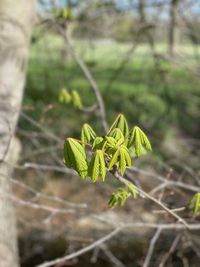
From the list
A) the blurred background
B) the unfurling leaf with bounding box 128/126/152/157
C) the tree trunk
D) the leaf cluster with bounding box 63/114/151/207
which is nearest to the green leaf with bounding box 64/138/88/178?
the leaf cluster with bounding box 63/114/151/207

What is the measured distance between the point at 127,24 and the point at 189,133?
368cm

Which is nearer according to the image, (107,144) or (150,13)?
(107,144)

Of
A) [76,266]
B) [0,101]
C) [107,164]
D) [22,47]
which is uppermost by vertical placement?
[22,47]

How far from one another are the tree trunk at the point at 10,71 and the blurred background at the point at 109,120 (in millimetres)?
257

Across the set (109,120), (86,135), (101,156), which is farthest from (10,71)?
(109,120)

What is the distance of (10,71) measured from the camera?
2.30 metres

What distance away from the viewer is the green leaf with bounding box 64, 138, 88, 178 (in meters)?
1.18

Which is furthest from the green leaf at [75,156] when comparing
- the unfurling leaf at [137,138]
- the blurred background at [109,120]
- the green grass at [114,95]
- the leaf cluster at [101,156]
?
the green grass at [114,95]

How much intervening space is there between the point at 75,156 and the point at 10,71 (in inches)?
47.9

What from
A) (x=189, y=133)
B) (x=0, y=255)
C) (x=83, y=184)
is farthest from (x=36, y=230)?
(x=189, y=133)

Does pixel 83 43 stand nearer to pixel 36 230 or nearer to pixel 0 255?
pixel 36 230

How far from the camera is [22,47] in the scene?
2398 millimetres

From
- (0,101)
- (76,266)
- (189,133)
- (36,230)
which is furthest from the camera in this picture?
(189,133)

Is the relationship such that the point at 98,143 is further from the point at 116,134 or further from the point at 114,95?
the point at 114,95
